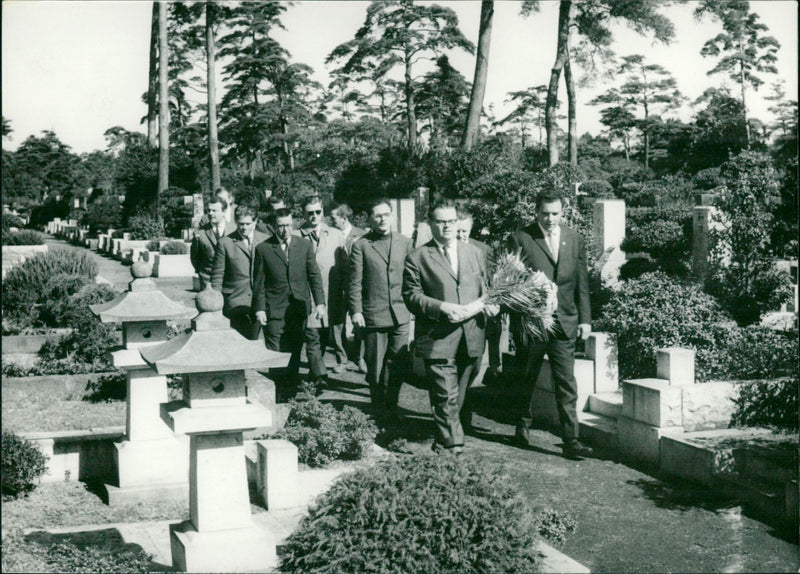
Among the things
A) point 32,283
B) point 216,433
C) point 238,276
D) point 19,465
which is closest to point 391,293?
point 238,276

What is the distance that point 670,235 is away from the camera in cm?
1852

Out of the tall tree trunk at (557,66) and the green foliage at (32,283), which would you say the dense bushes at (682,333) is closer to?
the green foliage at (32,283)

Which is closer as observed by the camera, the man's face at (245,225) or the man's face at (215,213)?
the man's face at (245,225)

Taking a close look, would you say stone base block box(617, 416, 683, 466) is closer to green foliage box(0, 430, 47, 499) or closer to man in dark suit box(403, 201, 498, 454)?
man in dark suit box(403, 201, 498, 454)

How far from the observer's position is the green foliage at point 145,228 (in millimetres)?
30984

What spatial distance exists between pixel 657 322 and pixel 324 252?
3929 mm

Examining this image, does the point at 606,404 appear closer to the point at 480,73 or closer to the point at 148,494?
the point at 148,494

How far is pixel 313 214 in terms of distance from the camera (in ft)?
34.1

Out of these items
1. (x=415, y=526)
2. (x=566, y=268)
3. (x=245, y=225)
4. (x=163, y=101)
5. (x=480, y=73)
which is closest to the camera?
(x=415, y=526)

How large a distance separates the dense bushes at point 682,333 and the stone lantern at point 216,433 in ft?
14.6

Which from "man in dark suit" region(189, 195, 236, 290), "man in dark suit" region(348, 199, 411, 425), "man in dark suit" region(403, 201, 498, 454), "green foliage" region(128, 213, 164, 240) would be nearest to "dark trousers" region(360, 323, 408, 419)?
"man in dark suit" region(348, 199, 411, 425)

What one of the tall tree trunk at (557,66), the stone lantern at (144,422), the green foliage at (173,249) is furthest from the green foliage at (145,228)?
the stone lantern at (144,422)

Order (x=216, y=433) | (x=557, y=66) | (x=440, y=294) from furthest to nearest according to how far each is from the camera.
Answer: (x=557, y=66) < (x=440, y=294) < (x=216, y=433)

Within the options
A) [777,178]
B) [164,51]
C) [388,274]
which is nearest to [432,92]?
[164,51]
